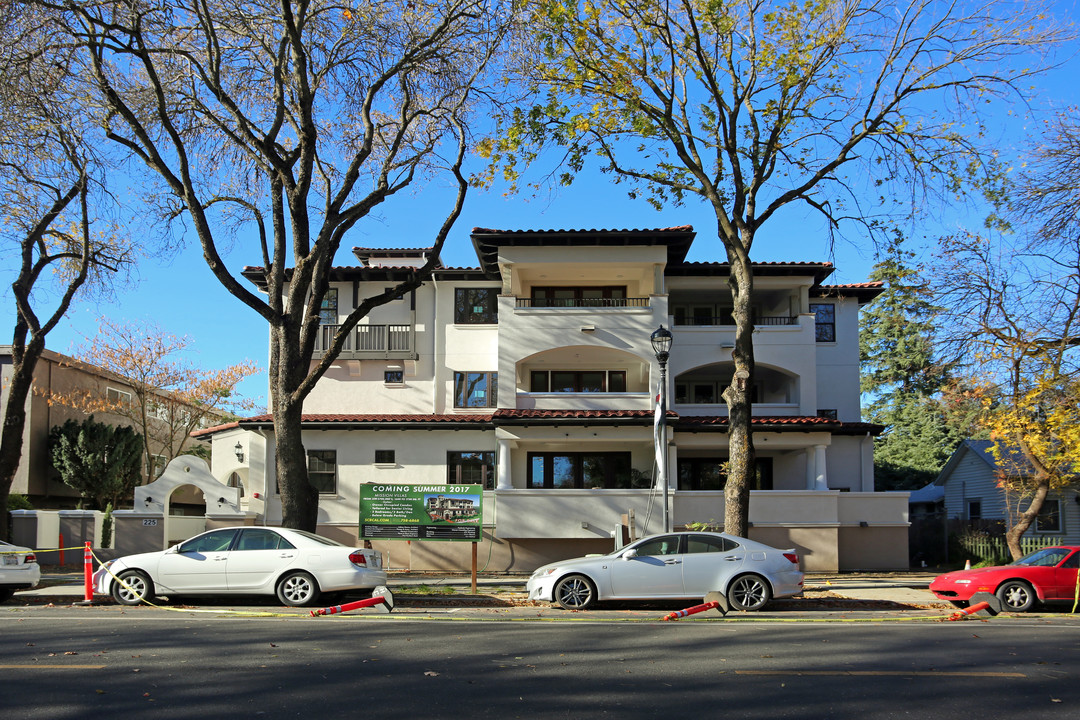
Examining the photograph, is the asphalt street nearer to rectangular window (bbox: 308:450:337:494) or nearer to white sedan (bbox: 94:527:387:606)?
white sedan (bbox: 94:527:387:606)

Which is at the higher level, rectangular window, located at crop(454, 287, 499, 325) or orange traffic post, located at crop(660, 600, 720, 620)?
rectangular window, located at crop(454, 287, 499, 325)

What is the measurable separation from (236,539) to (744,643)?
8854 millimetres

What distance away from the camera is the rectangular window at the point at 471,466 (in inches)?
1077

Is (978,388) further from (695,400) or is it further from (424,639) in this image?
(424,639)

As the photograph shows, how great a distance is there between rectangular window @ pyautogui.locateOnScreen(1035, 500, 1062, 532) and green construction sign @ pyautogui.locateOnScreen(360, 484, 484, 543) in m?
22.7

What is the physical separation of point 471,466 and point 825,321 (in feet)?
42.8

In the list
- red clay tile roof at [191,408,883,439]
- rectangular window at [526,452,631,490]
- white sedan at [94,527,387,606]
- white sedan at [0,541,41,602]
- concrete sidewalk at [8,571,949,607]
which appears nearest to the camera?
white sedan at [94,527,387,606]

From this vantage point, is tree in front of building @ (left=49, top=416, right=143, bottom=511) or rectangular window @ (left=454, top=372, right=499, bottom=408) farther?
tree in front of building @ (left=49, top=416, right=143, bottom=511)

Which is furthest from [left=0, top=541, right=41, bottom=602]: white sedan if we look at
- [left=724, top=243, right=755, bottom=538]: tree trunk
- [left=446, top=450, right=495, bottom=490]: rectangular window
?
[left=724, top=243, right=755, bottom=538]: tree trunk

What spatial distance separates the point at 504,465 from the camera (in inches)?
1005

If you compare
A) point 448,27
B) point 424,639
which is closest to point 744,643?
point 424,639

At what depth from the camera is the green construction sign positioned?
57.9 ft

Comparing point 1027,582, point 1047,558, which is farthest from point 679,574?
point 1047,558

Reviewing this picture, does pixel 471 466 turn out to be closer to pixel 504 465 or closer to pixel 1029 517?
pixel 504 465
